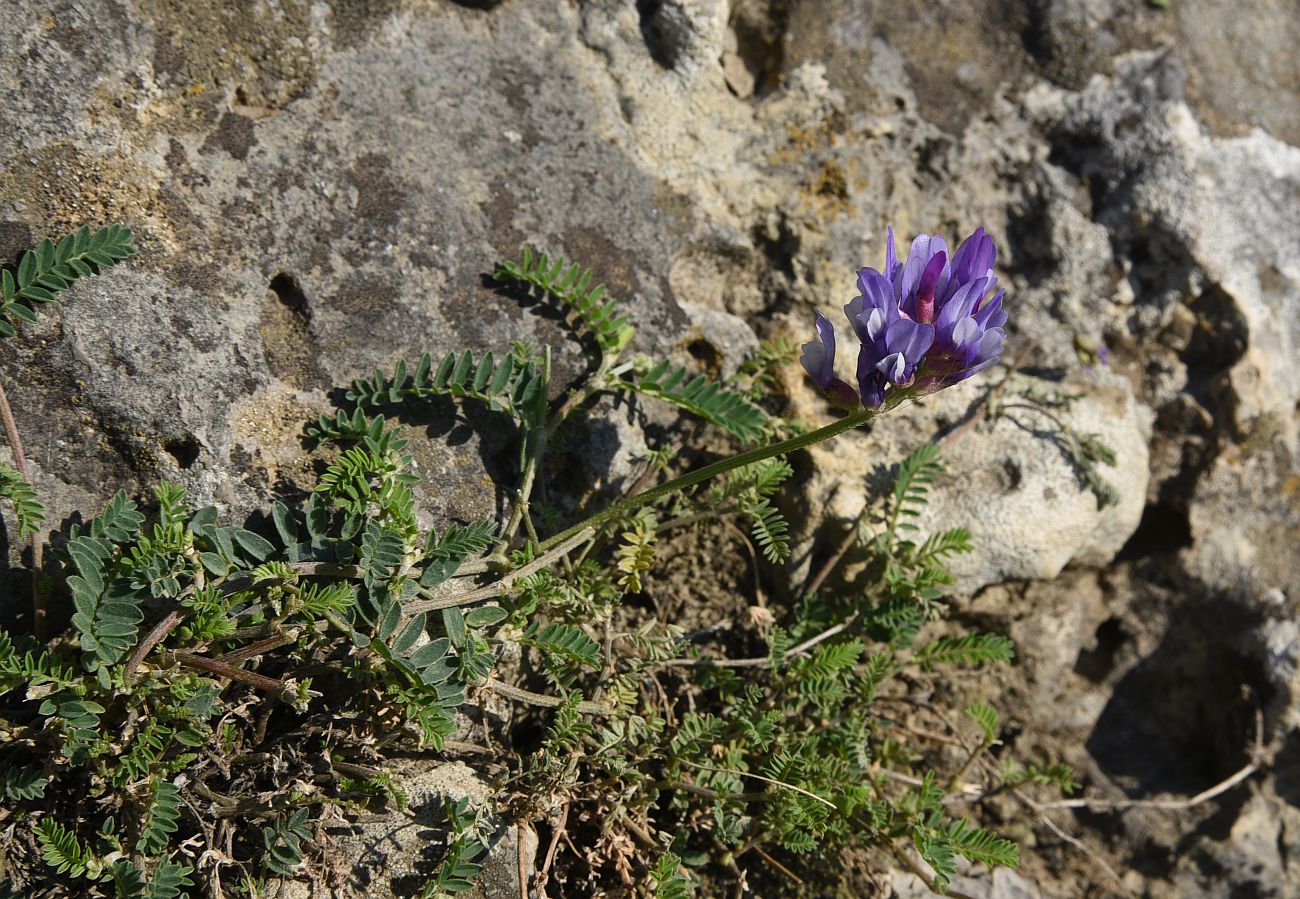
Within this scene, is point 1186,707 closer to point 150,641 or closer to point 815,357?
point 815,357

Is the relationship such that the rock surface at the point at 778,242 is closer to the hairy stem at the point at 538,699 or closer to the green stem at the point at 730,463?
the green stem at the point at 730,463

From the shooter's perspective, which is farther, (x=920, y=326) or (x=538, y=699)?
(x=538, y=699)

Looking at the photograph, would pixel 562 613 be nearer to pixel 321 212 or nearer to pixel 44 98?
pixel 321 212

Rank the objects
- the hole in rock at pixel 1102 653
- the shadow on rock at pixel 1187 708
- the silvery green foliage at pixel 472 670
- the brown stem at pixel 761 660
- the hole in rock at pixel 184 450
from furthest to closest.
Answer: the hole in rock at pixel 1102 653, the shadow on rock at pixel 1187 708, the brown stem at pixel 761 660, the hole in rock at pixel 184 450, the silvery green foliage at pixel 472 670

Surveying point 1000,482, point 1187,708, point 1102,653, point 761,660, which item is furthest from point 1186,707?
point 761,660

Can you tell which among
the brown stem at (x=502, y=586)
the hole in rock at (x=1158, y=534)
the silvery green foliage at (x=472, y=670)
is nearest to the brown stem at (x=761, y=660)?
the silvery green foliage at (x=472, y=670)

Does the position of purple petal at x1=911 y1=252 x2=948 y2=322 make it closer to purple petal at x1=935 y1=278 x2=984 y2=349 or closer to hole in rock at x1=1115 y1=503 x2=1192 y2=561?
purple petal at x1=935 y1=278 x2=984 y2=349
